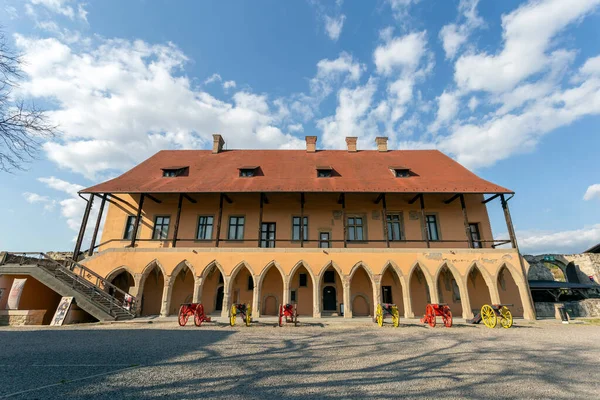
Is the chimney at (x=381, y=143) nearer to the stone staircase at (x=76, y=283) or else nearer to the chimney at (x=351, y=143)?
the chimney at (x=351, y=143)

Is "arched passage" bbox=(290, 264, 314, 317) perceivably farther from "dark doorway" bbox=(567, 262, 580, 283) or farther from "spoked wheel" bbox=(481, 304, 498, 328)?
"dark doorway" bbox=(567, 262, 580, 283)

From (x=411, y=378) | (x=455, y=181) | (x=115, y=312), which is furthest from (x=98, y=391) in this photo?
(x=455, y=181)

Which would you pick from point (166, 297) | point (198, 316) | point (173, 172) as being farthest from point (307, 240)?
point (173, 172)

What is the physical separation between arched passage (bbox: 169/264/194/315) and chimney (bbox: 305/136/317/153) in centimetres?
1311

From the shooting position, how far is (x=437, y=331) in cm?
1107

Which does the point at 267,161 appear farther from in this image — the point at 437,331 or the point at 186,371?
the point at 186,371

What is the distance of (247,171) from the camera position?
19094 millimetres

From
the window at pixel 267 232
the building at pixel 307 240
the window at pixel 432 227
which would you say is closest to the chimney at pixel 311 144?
the building at pixel 307 240

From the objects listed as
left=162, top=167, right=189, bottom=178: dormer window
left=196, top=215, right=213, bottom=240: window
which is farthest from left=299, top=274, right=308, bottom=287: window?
left=162, top=167, right=189, bottom=178: dormer window

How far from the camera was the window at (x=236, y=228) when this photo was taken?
18125 millimetres

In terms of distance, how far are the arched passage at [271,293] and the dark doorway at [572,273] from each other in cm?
2449

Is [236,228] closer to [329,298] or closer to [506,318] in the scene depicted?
[329,298]

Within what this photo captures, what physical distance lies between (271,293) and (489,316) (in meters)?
11.3

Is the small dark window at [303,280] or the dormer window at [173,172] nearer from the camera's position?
the small dark window at [303,280]
